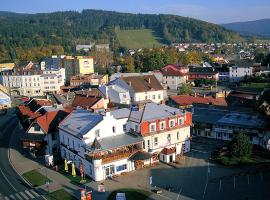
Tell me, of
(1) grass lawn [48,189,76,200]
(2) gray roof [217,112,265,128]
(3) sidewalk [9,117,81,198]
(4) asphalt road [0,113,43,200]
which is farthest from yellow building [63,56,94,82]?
(1) grass lawn [48,189,76,200]

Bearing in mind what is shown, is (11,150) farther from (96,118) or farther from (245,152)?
(245,152)

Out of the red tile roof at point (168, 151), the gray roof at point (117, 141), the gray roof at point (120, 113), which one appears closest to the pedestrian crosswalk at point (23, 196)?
the gray roof at point (117, 141)

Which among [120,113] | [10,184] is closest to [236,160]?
[120,113]

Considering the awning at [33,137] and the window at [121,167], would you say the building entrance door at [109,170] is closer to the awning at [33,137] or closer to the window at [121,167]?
the window at [121,167]

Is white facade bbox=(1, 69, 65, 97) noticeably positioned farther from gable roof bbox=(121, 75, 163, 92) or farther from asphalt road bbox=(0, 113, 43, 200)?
asphalt road bbox=(0, 113, 43, 200)

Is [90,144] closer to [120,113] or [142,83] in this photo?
[120,113]

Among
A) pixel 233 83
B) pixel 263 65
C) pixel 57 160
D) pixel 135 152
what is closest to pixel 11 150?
pixel 57 160
